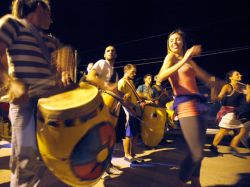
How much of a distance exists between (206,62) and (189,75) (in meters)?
13.0

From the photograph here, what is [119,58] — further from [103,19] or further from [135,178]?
[135,178]

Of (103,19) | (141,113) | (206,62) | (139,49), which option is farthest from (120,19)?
(141,113)

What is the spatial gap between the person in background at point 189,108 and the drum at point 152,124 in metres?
2.18

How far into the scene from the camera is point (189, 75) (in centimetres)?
251

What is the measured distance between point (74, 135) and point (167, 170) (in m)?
2.23

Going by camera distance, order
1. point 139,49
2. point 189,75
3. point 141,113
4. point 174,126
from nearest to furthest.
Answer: point 189,75, point 141,113, point 174,126, point 139,49

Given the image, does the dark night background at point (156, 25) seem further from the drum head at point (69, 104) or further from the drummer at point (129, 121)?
the drum head at point (69, 104)

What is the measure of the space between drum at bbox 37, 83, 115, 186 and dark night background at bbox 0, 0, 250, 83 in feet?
34.1

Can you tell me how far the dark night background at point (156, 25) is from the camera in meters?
12.2

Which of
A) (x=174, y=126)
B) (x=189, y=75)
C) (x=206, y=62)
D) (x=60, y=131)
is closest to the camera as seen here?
(x=60, y=131)

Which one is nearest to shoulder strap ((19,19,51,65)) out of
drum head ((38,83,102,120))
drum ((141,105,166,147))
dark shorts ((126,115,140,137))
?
drum head ((38,83,102,120))

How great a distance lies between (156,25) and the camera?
14070mm

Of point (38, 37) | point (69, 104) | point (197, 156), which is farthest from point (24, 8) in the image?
point (197, 156)

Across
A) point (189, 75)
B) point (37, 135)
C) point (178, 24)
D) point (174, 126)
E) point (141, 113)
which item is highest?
point (178, 24)
